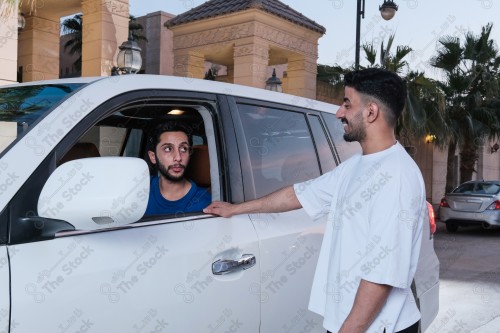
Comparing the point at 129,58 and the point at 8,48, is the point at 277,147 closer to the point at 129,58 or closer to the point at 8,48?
the point at 129,58

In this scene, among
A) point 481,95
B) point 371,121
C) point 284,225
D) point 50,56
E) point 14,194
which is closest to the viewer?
point 14,194

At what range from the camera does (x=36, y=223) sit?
1665 millimetres

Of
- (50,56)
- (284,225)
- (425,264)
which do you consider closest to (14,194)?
(284,225)

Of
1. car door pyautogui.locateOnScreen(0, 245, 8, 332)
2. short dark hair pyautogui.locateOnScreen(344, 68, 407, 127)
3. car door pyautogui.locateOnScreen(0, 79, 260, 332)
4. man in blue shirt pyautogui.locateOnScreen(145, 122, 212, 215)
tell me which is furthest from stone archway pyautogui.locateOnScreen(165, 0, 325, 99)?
car door pyautogui.locateOnScreen(0, 245, 8, 332)

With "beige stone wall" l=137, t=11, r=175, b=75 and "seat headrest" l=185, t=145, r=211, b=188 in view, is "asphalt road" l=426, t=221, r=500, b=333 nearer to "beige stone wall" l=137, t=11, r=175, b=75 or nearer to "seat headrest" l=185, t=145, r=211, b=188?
"seat headrest" l=185, t=145, r=211, b=188

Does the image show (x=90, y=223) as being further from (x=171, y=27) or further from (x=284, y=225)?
(x=171, y=27)

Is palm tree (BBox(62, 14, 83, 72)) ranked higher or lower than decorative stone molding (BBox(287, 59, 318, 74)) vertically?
higher

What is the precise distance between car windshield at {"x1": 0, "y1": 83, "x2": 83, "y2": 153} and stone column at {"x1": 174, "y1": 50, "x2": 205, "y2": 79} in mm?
12764

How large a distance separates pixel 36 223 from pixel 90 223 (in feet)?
0.52

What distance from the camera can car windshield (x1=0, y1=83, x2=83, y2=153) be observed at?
73.7 inches

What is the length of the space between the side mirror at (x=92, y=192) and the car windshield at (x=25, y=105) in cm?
29

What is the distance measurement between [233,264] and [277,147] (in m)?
0.86

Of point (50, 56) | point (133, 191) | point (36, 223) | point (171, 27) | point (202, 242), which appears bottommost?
point (202, 242)

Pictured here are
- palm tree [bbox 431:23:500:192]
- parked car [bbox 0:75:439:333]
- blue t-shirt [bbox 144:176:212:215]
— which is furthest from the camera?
palm tree [bbox 431:23:500:192]
